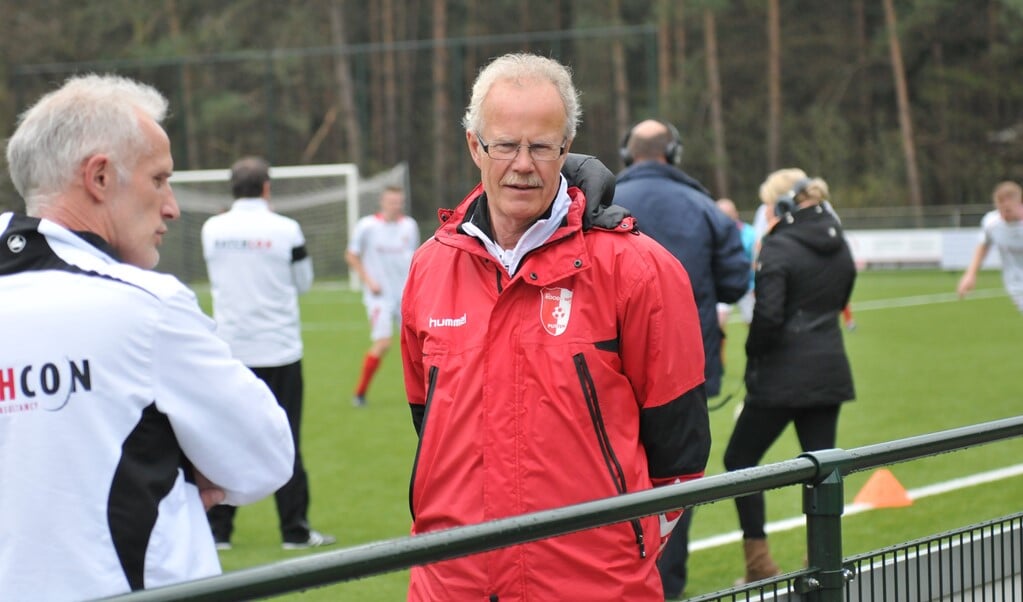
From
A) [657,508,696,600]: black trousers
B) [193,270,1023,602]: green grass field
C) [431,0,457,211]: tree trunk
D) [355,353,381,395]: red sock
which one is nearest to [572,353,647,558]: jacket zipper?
[193,270,1023,602]: green grass field

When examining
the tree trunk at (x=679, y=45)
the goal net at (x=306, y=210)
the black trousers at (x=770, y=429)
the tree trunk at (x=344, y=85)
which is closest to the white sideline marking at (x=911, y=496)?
the black trousers at (x=770, y=429)

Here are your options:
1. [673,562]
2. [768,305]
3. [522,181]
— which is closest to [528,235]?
[522,181]

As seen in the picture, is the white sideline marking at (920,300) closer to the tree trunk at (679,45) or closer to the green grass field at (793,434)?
the green grass field at (793,434)

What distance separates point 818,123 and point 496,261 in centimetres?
5013

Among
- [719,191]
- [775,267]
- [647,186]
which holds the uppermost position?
[647,186]

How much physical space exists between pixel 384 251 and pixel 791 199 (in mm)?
8429

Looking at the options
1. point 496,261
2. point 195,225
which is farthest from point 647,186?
point 195,225

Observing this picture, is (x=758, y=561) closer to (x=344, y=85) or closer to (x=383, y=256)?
(x=383, y=256)

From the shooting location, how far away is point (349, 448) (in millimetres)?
10695

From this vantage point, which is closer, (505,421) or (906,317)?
(505,421)

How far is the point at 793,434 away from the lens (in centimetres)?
1054

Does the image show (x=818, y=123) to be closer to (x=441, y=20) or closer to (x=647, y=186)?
(x=441, y=20)

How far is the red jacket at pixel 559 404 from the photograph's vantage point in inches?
110

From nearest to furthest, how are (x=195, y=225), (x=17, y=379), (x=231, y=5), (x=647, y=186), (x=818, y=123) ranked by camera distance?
(x=17, y=379), (x=647, y=186), (x=195, y=225), (x=818, y=123), (x=231, y=5)
